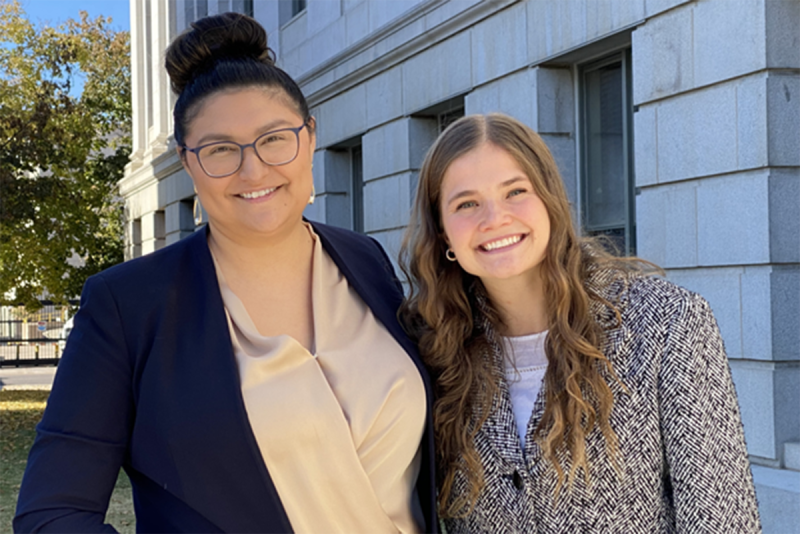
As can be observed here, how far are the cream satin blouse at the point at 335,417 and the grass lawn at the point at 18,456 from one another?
582cm

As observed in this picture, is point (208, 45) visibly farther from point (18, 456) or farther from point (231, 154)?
point (18, 456)

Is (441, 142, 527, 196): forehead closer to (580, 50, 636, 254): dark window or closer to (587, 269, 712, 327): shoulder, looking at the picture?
(587, 269, 712, 327): shoulder

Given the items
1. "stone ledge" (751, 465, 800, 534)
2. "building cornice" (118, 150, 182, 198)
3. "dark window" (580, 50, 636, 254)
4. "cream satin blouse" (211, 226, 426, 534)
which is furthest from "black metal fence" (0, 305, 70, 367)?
"cream satin blouse" (211, 226, 426, 534)

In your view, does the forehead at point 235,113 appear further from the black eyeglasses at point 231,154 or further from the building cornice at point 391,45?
the building cornice at point 391,45

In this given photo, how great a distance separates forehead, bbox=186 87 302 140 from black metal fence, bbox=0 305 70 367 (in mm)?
30564

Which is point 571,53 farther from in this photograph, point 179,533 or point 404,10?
point 179,533

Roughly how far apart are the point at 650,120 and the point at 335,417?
5.56 metres

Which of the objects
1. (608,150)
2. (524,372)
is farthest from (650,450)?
(608,150)

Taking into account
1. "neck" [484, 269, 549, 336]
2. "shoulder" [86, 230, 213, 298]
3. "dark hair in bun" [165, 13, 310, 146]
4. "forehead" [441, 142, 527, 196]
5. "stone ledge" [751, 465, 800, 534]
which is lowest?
"stone ledge" [751, 465, 800, 534]

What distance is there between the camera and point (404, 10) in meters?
11.3

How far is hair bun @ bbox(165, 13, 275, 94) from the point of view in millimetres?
2852

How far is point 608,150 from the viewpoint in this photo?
336 inches

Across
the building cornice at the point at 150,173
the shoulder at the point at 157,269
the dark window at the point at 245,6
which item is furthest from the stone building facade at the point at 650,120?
the building cornice at the point at 150,173

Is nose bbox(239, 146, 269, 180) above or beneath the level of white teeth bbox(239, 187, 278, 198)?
above
